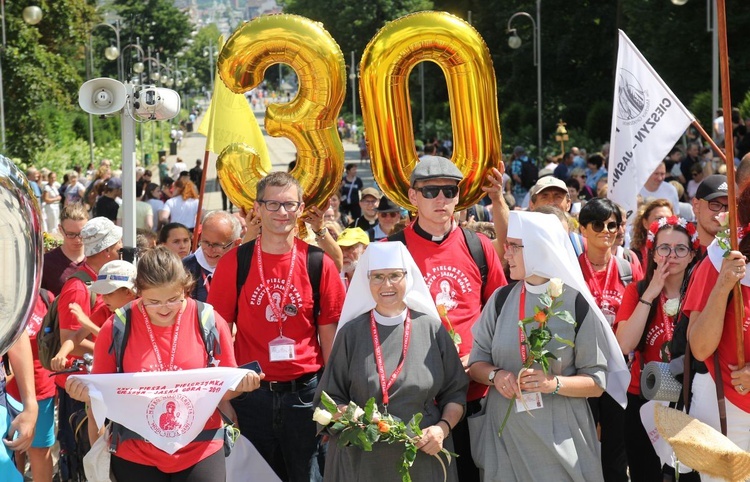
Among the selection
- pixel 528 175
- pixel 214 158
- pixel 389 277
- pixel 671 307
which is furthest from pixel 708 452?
pixel 214 158

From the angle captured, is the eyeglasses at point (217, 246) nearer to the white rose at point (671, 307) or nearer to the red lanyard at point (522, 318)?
the red lanyard at point (522, 318)

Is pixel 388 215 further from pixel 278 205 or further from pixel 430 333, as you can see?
pixel 430 333

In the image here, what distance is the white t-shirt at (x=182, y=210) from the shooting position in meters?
13.9

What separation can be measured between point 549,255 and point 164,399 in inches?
71.7

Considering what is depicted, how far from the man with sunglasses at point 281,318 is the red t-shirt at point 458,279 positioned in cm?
48

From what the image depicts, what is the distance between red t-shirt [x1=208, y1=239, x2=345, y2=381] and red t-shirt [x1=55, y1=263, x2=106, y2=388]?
117 centimetres

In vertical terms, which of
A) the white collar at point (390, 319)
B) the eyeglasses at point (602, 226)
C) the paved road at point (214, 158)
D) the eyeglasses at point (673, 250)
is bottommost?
the white collar at point (390, 319)

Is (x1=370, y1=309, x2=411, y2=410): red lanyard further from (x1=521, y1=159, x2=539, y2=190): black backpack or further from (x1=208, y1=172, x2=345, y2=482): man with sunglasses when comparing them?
(x1=521, y1=159, x2=539, y2=190): black backpack

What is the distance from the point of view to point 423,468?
4852 mm

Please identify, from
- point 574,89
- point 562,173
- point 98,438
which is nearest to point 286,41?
point 98,438

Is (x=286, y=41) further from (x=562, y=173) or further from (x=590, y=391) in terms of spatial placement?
(x=562, y=173)

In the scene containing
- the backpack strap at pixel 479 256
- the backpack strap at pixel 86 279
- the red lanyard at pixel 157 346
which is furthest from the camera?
the backpack strap at pixel 86 279

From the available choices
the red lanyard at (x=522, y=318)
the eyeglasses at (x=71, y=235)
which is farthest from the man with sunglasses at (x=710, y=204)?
the eyeglasses at (x=71, y=235)

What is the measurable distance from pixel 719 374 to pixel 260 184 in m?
2.40
